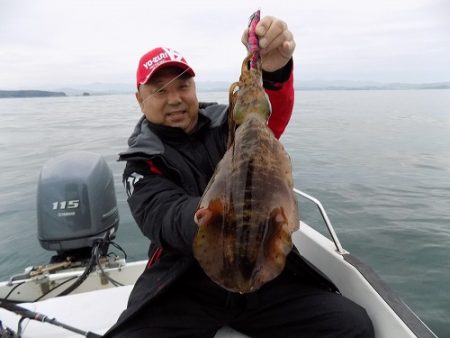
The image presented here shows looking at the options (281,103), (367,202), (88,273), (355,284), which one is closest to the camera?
(281,103)

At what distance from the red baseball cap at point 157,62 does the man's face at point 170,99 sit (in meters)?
0.05

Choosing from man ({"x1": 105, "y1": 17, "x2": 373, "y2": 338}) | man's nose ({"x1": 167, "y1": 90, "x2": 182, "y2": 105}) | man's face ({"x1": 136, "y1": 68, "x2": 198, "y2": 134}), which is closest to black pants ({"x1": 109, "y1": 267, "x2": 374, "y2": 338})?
man ({"x1": 105, "y1": 17, "x2": 373, "y2": 338})

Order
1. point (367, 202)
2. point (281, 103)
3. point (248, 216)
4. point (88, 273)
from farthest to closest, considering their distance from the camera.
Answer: point (367, 202) < point (88, 273) < point (281, 103) < point (248, 216)

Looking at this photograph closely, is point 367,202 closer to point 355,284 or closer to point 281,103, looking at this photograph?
point 355,284

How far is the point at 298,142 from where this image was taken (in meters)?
19.4

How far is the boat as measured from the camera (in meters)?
3.15

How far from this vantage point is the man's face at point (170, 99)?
128 inches

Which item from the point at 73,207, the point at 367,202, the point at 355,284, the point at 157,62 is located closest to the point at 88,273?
the point at 73,207

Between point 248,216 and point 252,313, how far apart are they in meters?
1.68

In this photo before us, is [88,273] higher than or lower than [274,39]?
lower

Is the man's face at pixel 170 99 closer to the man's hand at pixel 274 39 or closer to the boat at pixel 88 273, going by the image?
the man's hand at pixel 274 39

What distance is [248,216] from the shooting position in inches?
61.7

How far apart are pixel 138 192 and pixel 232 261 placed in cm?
165

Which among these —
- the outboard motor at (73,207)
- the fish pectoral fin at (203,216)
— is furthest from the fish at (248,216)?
the outboard motor at (73,207)
